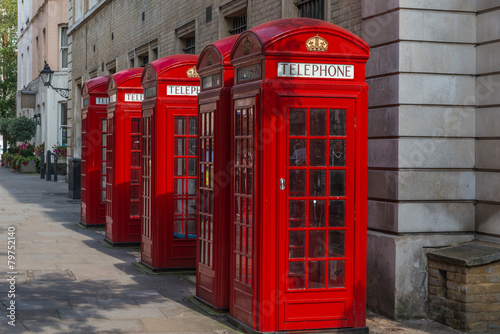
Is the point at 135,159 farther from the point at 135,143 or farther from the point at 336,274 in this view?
the point at 336,274

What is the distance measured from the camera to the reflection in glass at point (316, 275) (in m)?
6.96

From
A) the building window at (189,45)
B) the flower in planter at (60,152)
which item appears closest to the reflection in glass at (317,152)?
the building window at (189,45)

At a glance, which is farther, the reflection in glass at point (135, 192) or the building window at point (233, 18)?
the building window at point (233, 18)

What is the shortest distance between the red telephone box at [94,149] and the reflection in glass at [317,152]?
9.06 m

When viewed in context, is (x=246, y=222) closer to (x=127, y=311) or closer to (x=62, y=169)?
(x=127, y=311)

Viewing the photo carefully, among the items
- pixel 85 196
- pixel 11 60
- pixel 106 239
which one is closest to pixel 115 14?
pixel 85 196

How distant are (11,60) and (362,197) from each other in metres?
59.2

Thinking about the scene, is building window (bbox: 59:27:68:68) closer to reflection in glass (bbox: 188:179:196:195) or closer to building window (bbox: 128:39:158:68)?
building window (bbox: 128:39:158:68)

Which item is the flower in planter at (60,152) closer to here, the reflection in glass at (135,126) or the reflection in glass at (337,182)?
the reflection in glass at (135,126)

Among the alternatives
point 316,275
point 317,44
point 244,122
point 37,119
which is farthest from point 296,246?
point 37,119

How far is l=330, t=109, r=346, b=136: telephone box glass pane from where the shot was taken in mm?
6984

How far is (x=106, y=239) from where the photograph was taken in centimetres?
1373

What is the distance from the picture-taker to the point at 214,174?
7.91 m

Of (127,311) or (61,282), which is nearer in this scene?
(127,311)
